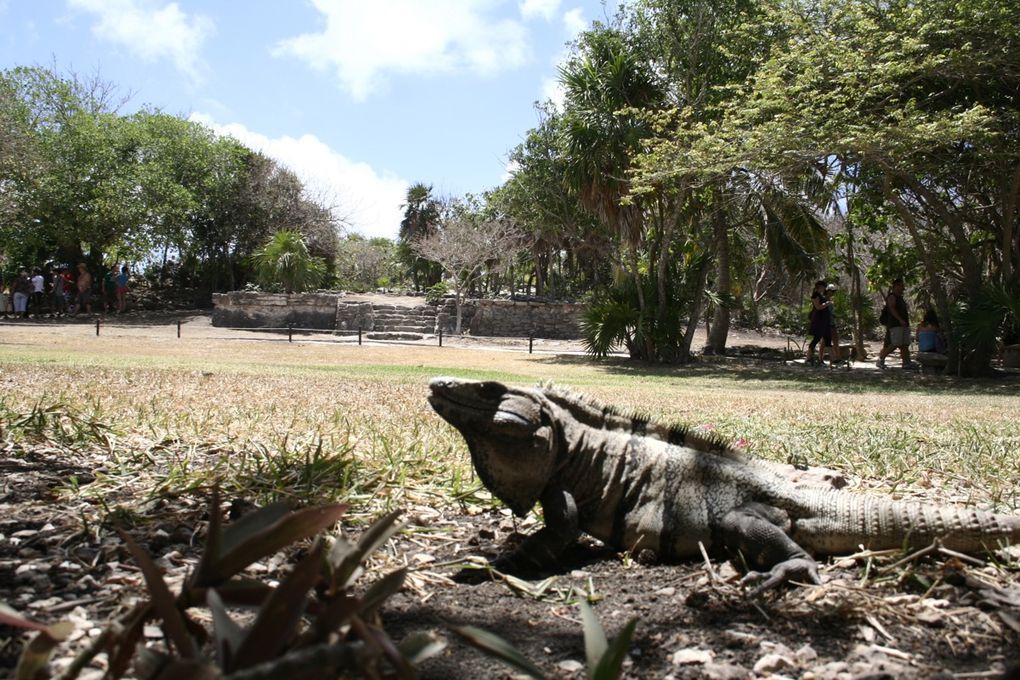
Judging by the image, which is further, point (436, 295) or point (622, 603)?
point (436, 295)

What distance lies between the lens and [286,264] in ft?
96.6

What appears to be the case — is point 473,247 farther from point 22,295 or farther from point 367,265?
point 367,265

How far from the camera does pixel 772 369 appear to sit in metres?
17.1

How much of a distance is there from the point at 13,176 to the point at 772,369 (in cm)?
2218

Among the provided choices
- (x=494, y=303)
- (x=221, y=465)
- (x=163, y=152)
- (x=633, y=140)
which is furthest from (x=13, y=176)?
(x=221, y=465)

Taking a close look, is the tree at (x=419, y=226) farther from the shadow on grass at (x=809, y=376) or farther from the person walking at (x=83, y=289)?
the shadow on grass at (x=809, y=376)

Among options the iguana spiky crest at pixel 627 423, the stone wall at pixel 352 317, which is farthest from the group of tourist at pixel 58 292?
the iguana spiky crest at pixel 627 423

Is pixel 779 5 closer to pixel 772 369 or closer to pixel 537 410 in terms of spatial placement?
pixel 772 369

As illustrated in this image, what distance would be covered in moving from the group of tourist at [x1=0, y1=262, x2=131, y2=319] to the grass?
1998cm

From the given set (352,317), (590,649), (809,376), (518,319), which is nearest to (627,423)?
(590,649)

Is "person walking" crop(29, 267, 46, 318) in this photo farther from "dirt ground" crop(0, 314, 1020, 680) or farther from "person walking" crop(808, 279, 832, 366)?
"dirt ground" crop(0, 314, 1020, 680)

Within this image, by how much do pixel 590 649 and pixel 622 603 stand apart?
122 centimetres

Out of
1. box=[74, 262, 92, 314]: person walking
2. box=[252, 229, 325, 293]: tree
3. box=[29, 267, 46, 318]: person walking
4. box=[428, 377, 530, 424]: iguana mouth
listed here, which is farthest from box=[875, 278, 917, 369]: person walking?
box=[29, 267, 46, 318]: person walking

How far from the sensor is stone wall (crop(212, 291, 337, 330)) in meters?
27.3
